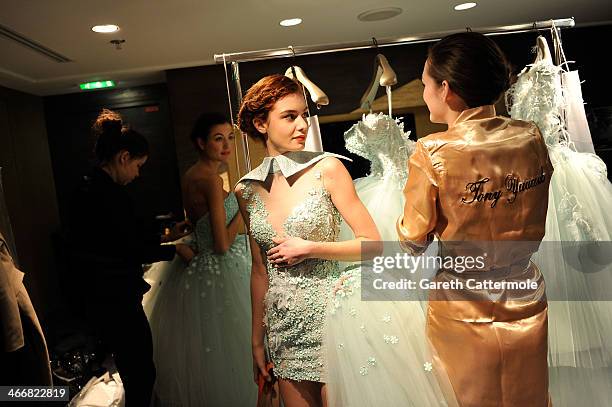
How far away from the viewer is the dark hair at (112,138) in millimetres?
2338

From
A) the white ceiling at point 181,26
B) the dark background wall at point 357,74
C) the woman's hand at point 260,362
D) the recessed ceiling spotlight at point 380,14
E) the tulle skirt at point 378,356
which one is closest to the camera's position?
the tulle skirt at point 378,356

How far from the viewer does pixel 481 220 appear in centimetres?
139

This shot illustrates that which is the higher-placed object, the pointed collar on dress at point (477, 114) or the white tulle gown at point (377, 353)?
the pointed collar on dress at point (477, 114)

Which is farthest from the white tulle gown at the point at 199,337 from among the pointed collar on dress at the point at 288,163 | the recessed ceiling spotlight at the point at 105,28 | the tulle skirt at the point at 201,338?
the recessed ceiling spotlight at the point at 105,28

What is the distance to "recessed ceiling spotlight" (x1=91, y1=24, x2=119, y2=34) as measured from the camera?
2.35 metres

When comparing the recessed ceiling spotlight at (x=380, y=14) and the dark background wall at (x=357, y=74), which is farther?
the dark background wall at (x=357, y=74)

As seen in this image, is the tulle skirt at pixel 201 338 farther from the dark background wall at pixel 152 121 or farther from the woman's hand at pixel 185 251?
the dark background wall at pixel 152 121

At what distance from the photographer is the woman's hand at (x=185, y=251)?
2465 millimetres

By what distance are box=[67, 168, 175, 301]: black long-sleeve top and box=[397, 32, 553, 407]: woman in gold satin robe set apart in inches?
53.8

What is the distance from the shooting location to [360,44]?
204cm

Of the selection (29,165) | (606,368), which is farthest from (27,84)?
(606,368)

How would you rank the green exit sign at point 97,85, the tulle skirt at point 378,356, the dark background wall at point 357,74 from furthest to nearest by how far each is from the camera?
the dark background wall at point 357,74
the green exit sign at point 97,85
the tulle skirt at point 378,356

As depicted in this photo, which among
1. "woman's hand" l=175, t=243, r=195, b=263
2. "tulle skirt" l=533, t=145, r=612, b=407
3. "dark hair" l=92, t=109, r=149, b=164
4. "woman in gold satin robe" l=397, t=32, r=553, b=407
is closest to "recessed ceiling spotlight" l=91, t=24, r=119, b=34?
"dark hair" l=92, t=109, r=149, b=164


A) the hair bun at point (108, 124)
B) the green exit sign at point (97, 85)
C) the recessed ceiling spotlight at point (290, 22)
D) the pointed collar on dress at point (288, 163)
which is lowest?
the pointed collar on dress at point (288, 163)
